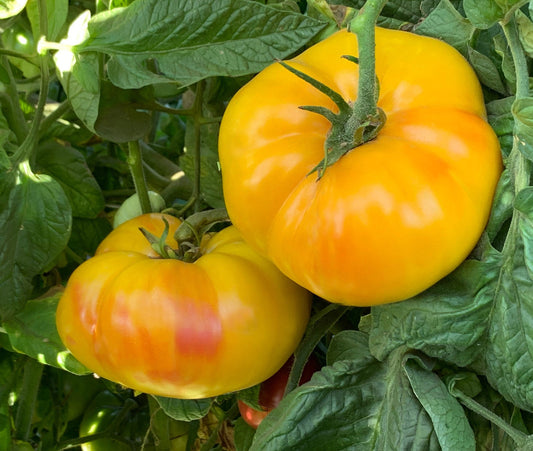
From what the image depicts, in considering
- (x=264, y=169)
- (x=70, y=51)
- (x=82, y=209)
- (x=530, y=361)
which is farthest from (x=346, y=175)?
(x=82, y=209)

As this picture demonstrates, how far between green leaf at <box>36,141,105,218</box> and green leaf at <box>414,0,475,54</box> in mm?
440

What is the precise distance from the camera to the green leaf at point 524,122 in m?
0.49

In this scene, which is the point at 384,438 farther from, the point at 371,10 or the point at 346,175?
the point at 371,10

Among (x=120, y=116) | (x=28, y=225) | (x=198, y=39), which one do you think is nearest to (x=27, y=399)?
(x=28, y=225)

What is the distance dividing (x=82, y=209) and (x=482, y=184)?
0.52 meters

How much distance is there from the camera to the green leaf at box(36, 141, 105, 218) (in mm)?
867

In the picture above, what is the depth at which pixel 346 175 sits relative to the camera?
50 cm

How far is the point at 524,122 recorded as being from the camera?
0.49 metres

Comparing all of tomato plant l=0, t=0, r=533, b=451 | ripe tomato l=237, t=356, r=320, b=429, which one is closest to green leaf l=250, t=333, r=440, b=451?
tomato plant l=0, t=0, r=533, b=451

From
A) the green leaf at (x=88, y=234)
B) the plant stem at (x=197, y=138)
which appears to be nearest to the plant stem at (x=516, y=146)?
the plant stem at (x=197, y=138)

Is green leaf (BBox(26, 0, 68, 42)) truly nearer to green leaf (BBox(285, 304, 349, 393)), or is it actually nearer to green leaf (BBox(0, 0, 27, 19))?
green leaf (BBox(0, 0, 27, 19))

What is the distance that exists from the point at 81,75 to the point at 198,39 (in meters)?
0.11

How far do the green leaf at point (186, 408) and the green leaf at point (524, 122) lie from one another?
15.4 inches

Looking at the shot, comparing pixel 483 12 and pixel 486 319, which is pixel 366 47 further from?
pixel 486 319
